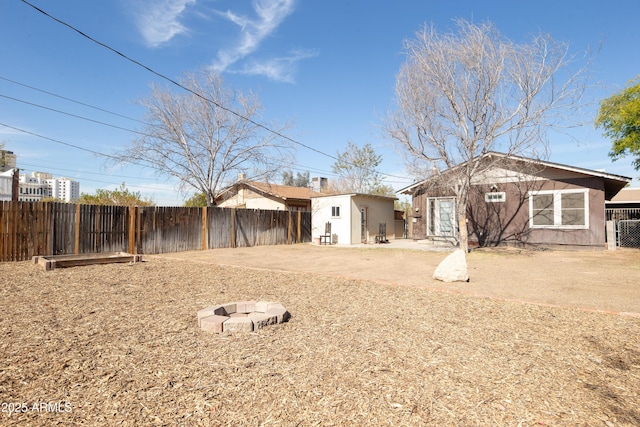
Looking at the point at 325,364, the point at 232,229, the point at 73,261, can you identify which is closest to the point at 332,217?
the point at 232,229

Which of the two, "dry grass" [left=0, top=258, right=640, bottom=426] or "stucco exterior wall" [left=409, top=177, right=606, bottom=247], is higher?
"stucco exterior wall" [left=409, top=177, right=606, bottom=247]

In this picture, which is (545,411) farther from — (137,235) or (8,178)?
(8,178)

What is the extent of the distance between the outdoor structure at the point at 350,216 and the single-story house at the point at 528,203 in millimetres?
2866

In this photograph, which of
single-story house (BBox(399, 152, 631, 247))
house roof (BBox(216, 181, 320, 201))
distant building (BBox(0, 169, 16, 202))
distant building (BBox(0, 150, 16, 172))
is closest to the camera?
single-story house (BBox(399, 152, 631, 247))

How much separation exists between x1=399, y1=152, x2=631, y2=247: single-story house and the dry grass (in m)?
10.2

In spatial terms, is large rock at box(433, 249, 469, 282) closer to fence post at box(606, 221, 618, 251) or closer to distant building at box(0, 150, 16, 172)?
fence post at box(606, 221, 618, 251)

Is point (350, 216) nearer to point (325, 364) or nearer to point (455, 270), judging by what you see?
point (455, 270)

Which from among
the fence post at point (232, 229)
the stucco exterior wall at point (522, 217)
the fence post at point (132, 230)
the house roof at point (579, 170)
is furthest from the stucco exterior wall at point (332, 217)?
the fence post at point (132, 230)

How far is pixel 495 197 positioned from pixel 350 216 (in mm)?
7073

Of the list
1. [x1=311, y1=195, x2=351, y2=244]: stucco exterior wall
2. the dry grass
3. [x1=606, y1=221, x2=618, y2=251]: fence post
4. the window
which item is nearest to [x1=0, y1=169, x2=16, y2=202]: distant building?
[x1=311, y1=195, x2=351, y2=244]: stucco exterior wall

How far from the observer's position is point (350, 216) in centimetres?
1788

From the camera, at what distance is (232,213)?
1534 cm

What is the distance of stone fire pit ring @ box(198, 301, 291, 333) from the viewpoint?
3705mm

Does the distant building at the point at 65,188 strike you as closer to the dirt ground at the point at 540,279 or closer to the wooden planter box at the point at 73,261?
the wooden planter box at the point at 73,261
